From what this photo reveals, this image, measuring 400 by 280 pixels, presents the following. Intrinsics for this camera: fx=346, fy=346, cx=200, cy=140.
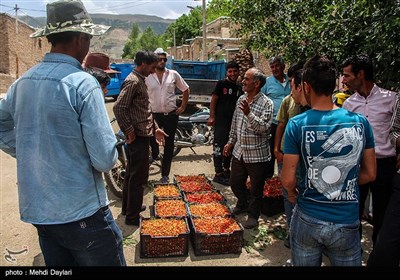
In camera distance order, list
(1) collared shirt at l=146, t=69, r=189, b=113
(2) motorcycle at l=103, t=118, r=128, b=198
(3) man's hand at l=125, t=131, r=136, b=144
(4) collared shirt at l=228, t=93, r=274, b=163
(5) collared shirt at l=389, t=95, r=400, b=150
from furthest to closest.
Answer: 1. (1) collared shirt at l=146, t=69, r=189, b=113
2. (2) motorcycle at l=103, t=118, r=128, b=198
3. (3) man's hand at l=125, t=131, r=136, b=144
4. (4) collared shirt at l=228, t=93, r=274, b=163
5. (5) collared shirt at l=389, t=95, r=400, b=150

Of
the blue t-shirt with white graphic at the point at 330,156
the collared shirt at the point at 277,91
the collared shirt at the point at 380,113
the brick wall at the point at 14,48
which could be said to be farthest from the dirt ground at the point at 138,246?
the brick wall at the point at 14,48

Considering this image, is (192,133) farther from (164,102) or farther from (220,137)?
(164,102)

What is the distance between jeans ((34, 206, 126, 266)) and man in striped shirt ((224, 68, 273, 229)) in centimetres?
243

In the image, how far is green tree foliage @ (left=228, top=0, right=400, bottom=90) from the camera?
3.45m

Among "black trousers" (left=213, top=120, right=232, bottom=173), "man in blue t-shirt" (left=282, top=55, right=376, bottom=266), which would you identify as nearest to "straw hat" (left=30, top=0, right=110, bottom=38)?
"man in blue t-shirt" (left=282, top=55, right=376, bottom=266)

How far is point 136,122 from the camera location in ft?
14.5

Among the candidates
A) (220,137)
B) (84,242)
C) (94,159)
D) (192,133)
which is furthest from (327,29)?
(192,133)

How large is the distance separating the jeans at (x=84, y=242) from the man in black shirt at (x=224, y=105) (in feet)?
14.0

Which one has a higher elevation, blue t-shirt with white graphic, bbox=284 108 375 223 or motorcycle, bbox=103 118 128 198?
blue t-shirt with white graphic, bbox=284 108 375 223

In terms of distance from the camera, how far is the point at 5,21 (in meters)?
26.0

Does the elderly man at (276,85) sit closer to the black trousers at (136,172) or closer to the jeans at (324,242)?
the black trousers at (136,172)

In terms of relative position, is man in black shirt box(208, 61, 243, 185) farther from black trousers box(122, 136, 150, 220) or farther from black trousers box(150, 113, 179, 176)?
black trousers box(122, 136, 150, 220)

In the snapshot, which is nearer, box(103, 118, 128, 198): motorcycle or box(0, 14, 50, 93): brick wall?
box(103, 118, 128, 198): motorcycle

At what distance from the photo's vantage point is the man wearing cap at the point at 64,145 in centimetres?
188
